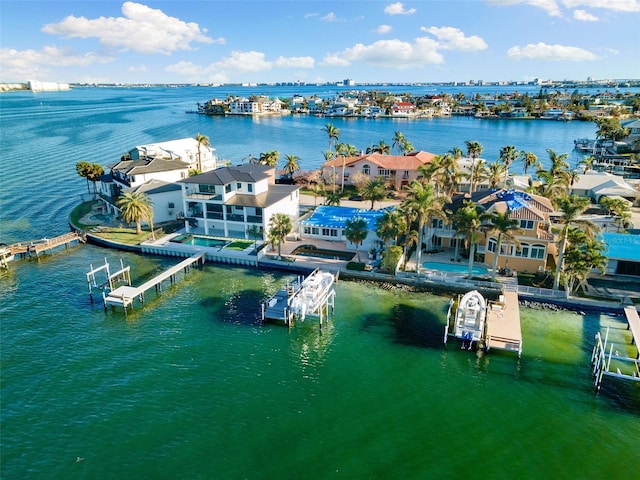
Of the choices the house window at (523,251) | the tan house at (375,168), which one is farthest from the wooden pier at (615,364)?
the tan house at (375,168)

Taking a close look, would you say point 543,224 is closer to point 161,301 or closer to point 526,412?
point 526,412

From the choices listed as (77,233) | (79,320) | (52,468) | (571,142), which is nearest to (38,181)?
(77,233)

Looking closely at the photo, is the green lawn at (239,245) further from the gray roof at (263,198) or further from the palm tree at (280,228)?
the palm tree at (280,228)

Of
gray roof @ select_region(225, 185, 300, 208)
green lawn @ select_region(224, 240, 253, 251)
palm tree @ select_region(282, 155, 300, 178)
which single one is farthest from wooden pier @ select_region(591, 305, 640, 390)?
palm tree @ select_region(282, 155, 300, 178)

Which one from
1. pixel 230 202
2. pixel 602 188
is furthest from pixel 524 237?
pixel 602 188

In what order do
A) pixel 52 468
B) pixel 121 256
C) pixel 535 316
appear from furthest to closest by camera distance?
pixel 121 256 < pixel 535 316 < pixel 52 468

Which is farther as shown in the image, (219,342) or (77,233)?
(77,233)

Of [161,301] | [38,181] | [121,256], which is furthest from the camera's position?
[38,181]
